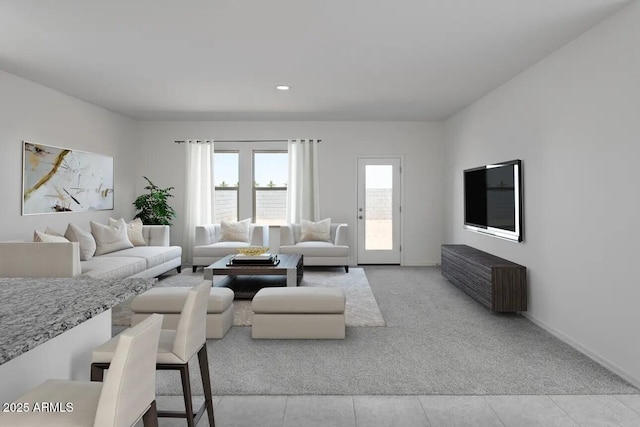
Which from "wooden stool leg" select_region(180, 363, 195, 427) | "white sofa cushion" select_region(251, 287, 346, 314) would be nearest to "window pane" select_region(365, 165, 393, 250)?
"white sofa cushion" select_region(251, 287, 346, 314)

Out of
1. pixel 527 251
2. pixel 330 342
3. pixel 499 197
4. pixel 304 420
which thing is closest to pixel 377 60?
pixel 499 197

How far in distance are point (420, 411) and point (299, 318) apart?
1.47 m

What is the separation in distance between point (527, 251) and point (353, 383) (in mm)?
2613

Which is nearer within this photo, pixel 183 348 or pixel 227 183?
pixel 183 348

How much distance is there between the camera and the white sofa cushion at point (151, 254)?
5.60m

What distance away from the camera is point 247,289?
5457mm

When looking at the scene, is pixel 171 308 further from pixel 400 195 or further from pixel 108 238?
pixel 400 195

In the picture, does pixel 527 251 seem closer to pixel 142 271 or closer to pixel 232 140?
pixel 142 271

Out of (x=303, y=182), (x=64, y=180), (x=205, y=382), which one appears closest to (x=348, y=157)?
(x=303, y=182)

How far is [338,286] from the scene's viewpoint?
19.0 feet

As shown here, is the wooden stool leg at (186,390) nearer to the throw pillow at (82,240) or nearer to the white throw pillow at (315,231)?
the throw pillow at (82,240)

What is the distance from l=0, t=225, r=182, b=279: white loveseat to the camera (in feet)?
8.32

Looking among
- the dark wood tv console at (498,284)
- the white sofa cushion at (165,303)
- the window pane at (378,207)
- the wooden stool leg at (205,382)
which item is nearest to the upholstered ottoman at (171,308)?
the white sofa cushion at (165,303)

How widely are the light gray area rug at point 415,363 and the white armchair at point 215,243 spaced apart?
2899 mm
